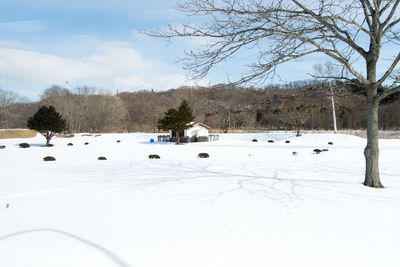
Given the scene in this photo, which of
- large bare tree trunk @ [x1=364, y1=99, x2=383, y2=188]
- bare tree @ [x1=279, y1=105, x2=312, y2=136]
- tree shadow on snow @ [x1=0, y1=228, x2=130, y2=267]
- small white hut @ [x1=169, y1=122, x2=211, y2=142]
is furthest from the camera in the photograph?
small white hut @ [x1=169, y1=122, x2=211, y2=142]

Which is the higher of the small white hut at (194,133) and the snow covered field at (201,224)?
the small white hut at (194,133)

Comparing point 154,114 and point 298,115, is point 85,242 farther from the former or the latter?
point 154,114

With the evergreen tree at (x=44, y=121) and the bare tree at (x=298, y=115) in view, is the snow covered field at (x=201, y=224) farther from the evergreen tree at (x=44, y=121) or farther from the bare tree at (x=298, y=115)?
the bare tree at (x=298, y=115)

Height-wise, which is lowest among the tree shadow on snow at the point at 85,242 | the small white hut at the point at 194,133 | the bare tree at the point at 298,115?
the tree shadow on snow at the point at 85,242

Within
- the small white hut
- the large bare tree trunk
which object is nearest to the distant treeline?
the small white hut

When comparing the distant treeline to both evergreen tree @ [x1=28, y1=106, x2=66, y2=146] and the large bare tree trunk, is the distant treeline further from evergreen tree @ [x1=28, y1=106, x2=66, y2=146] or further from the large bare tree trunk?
evergreen tree @ [x1=28, y1=106, x2=66, y2=146]

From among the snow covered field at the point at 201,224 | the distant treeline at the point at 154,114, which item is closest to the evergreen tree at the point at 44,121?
the distant treeline at the point at 154,114

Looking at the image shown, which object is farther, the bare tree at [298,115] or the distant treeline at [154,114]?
the distant treeline at [154,114]

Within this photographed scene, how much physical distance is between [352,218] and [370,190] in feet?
7.97

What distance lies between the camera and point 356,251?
3.03 m

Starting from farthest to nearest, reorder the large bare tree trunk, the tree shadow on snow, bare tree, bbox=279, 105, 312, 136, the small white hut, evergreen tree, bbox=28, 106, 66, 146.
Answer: the small white hut, bare tree, bbox=279, 105, 312, 136, evergreen tree, bbox=28, 106, 66, 146, the large bare tree trunk, the tree shadow on snow

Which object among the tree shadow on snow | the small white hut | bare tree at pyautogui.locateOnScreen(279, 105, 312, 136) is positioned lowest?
the tree shadow on snow

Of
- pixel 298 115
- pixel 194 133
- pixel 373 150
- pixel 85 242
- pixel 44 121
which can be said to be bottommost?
pixel 85 242

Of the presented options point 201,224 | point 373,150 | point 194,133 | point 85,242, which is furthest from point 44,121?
point 373,150
